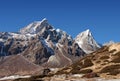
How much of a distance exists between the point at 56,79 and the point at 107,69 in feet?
35.9

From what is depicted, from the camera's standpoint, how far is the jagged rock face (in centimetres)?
6969

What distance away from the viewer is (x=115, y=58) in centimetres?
8219

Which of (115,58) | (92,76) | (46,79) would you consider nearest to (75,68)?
(115,58)

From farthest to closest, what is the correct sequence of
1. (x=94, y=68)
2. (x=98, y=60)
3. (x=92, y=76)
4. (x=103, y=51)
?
(x=103, y=51) → (x=98, y=60) → (x=94, y=68) → (x=92, y=76)

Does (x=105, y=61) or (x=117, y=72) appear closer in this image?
(x=117, y=72)

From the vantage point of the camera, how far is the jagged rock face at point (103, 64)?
69688 millimetres

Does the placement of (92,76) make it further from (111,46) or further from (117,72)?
(111,46)

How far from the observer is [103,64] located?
80188 millimetres

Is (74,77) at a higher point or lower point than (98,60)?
lower

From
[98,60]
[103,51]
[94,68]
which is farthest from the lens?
[103,51]

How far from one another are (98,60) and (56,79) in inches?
832

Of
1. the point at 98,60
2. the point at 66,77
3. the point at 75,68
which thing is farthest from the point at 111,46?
the point at 66,77

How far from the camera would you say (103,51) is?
310 feet

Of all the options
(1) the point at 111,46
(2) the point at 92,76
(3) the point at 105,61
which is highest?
(1) the point at 111,46
